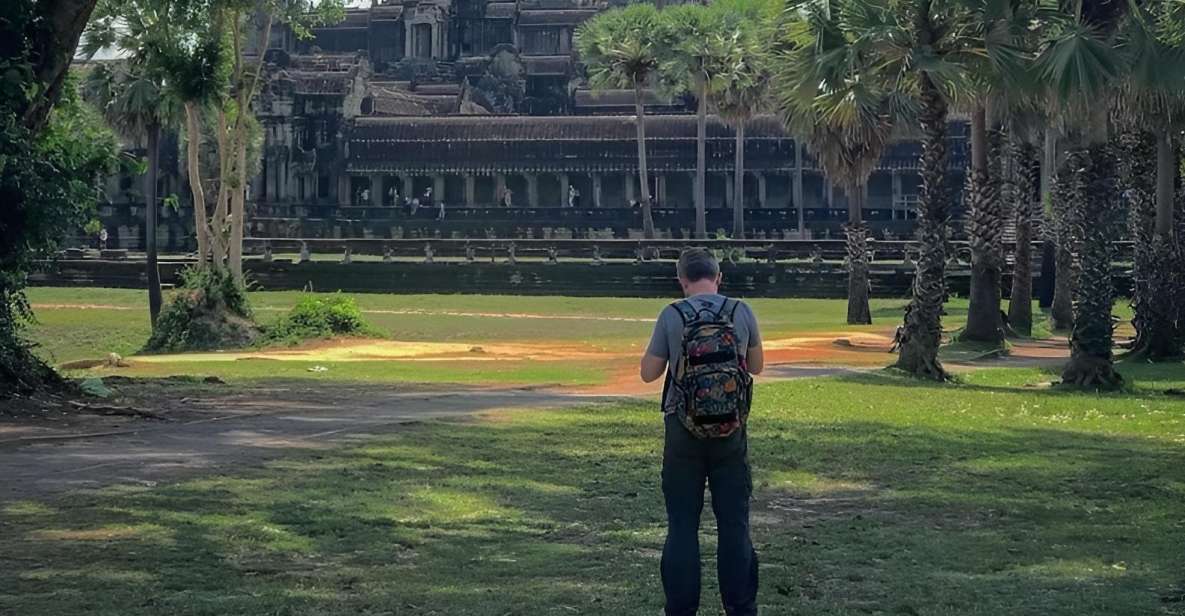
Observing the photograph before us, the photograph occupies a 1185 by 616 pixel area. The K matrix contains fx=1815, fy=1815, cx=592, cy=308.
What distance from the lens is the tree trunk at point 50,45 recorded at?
18469 millimetres

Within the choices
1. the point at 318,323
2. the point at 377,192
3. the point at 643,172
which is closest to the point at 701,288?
the point at 318,323

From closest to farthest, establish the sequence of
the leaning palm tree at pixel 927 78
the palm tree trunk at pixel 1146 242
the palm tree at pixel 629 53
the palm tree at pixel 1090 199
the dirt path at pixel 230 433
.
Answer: the dirt path at pixel 230 433 < the palm tree at pixel 1090 199 < the leaning palm tree at pixel 927 78 < the palm tree trunk at pixel 1146 242 < the palm tree at pixel 629 53

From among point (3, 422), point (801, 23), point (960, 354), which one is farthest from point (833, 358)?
point (3, 422)

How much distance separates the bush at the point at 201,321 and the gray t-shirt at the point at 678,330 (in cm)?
2819

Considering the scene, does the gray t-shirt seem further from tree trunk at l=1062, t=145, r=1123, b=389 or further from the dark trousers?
tree trunk at l=1062, t=145, r=1123, b=389

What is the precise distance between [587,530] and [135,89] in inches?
1254

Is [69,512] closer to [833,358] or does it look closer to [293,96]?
[833,358]

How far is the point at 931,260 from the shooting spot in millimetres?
25688

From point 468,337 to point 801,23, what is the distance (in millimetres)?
15379

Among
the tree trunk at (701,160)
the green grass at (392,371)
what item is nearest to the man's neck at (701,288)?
the green grass at (392,371)

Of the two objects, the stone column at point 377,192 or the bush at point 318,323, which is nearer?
the bush at point 318,323

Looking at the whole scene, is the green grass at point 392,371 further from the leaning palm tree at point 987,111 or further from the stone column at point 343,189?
the stone column at point 343,189

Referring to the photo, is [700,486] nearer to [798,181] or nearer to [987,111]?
[987,111]

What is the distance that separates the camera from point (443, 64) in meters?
100
